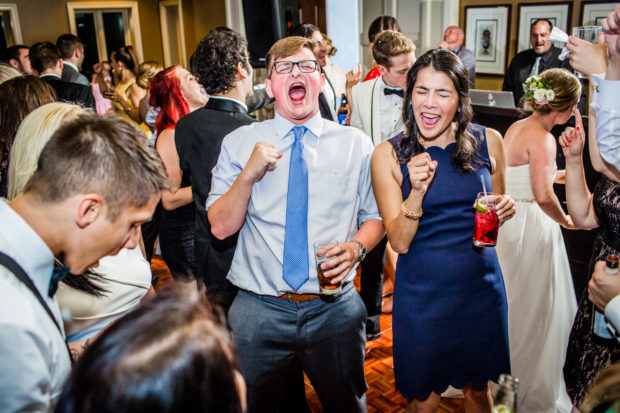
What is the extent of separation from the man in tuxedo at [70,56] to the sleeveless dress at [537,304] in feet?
15.1

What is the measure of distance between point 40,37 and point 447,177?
34.4ft

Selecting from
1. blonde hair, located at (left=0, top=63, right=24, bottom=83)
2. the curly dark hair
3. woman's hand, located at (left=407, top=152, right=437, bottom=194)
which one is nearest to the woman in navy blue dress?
woman's hand, located at (left=407, top=152, right=437, bottom=194)

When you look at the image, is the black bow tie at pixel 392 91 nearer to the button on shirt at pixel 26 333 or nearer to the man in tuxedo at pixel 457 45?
the button on shirt at pixel 26 333

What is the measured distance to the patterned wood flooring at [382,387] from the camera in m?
2.43

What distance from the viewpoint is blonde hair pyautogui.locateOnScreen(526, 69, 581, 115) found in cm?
243

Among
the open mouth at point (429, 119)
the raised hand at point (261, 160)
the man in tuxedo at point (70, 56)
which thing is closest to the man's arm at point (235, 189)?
the raised hand at point (261, 160)

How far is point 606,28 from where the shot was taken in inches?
61.9

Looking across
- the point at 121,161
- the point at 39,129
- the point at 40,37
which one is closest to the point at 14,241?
the point at 121,161

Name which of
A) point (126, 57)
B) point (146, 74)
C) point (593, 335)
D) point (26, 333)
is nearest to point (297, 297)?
point (26, 333)

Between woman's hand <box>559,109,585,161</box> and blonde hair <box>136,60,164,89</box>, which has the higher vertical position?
blonde hair <box>136,60,164,89</box>

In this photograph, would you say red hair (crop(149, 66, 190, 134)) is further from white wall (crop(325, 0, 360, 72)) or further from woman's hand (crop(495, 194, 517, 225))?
white wall (crop(325, 0, 360, 72))

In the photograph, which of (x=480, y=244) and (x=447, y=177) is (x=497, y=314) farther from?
(x=447, y=177)

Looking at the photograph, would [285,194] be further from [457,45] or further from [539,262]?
[457,45]

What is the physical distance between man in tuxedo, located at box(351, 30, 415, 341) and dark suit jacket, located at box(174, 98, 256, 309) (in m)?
1.04
